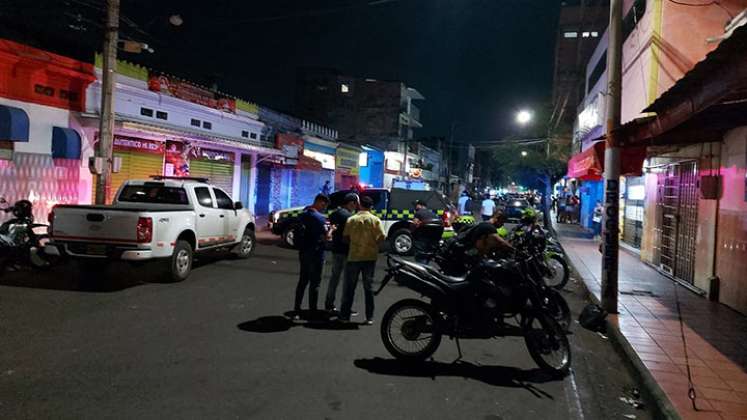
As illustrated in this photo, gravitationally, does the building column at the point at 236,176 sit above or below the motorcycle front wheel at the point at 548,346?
above

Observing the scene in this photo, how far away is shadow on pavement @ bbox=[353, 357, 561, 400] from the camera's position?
5.36 meters

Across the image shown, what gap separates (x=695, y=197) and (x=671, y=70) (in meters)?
3.30

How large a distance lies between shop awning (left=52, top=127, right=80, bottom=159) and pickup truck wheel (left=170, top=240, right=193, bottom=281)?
618 centimetres

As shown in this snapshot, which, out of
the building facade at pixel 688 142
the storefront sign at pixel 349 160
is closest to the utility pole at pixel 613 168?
the building facade at pixel 688 142

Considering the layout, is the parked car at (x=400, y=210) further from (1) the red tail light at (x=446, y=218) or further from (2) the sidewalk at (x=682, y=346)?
(2) the sidewalk at (x=682, y=346)

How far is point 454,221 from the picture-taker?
602 inches

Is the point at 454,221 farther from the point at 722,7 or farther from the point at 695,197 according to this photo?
the point at 722,7

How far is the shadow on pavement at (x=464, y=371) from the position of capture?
5363 mm

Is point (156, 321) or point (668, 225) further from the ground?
point (668, 225)

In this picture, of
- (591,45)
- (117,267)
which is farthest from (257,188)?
(591,45)

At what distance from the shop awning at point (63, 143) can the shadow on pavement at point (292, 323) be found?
951cm

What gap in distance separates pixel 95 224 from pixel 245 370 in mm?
5066

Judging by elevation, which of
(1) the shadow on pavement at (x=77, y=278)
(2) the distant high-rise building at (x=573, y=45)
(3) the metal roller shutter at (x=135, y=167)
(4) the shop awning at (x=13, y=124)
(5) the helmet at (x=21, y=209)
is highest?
(2) the distant high-rise building at (x=573, y=45)

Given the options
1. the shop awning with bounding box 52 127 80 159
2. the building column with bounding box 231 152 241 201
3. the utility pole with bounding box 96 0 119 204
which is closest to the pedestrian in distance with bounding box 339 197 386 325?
the utility pole with bounding box 96 0 119 204
